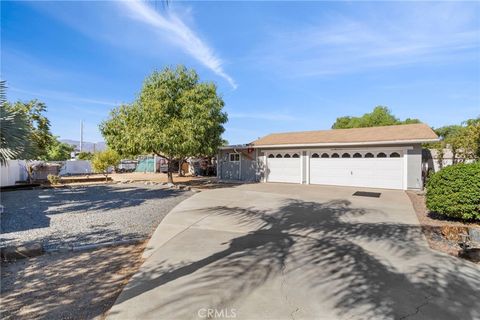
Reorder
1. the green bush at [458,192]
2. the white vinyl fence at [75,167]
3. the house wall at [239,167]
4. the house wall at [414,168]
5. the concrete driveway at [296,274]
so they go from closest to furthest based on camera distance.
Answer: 1. the concrete driveway at [296,274]
2. the green bush at [458,192]
3. the house wall at [414,168]
4. the house wall at [239,167]
5. the white vinyl fence at [75,167]

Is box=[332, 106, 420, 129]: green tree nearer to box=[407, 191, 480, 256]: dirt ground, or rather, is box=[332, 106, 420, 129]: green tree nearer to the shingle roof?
the shingle roof

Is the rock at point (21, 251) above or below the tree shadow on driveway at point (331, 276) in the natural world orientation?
above

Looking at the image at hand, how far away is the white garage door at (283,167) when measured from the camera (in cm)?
1726

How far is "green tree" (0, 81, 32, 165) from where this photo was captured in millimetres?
4029

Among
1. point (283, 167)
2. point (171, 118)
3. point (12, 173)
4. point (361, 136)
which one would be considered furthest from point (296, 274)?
point (12, 173)

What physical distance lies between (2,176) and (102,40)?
10.8 metres

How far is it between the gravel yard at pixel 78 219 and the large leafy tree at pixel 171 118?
13.2ft

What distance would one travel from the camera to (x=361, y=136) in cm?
1559

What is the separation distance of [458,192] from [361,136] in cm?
890

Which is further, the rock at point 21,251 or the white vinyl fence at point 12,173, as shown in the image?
the white vinyl fence at point 12,173

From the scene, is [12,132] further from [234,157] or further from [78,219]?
[234,157]

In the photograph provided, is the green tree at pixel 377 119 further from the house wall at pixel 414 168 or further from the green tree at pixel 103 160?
the green tree at pixel 103 160

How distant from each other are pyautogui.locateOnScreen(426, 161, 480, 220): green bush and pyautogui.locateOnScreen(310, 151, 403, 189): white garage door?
270 inches

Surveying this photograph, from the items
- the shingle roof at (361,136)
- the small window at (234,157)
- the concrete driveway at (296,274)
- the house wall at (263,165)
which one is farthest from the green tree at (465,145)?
the small window at (234,157)
